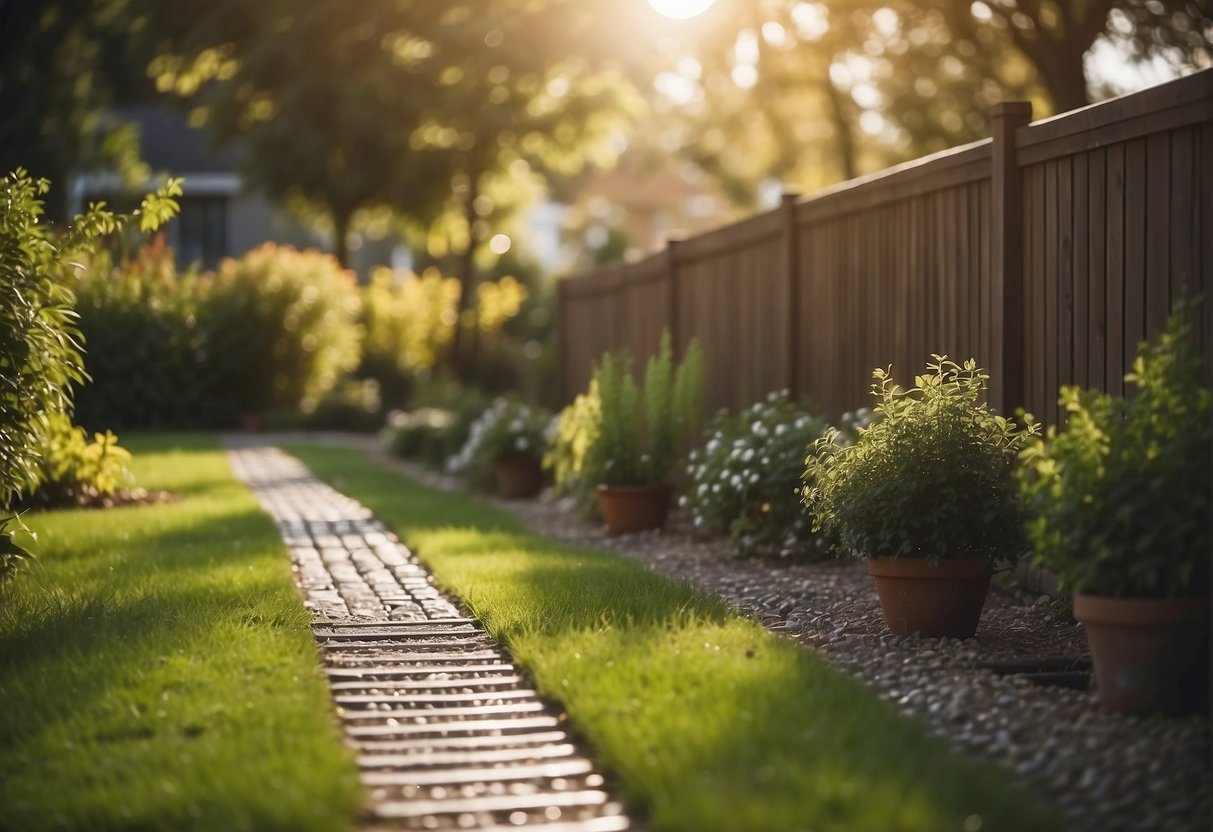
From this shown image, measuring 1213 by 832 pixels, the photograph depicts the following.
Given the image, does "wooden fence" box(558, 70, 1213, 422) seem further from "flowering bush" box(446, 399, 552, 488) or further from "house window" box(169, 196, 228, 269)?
"house window" box(169, 196, 228, 269)

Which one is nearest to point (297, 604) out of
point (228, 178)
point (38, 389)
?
point (38, 389)

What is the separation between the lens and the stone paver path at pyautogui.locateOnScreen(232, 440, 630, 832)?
3418mm

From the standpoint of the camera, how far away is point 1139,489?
12.8 feet

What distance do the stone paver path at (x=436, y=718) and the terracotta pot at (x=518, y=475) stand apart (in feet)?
13.3

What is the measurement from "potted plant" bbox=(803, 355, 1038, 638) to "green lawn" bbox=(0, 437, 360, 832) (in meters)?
2.10

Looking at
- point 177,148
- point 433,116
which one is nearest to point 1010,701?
point 433,116

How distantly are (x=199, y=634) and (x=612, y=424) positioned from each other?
4.20 metres

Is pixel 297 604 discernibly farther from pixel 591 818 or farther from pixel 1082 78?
pixel 1082 78

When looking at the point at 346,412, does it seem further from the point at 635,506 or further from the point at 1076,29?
the point at 635,506

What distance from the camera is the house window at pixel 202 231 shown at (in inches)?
1256

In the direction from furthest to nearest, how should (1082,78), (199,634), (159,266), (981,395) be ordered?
(159,266), (1082,78), (981,395), (199,634)

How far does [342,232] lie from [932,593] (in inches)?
786

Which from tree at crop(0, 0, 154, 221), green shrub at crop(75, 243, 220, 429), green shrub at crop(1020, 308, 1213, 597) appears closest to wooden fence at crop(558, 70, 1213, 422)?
green shrub at crop(1020, 308, 1213, 597)

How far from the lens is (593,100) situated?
21.9m
